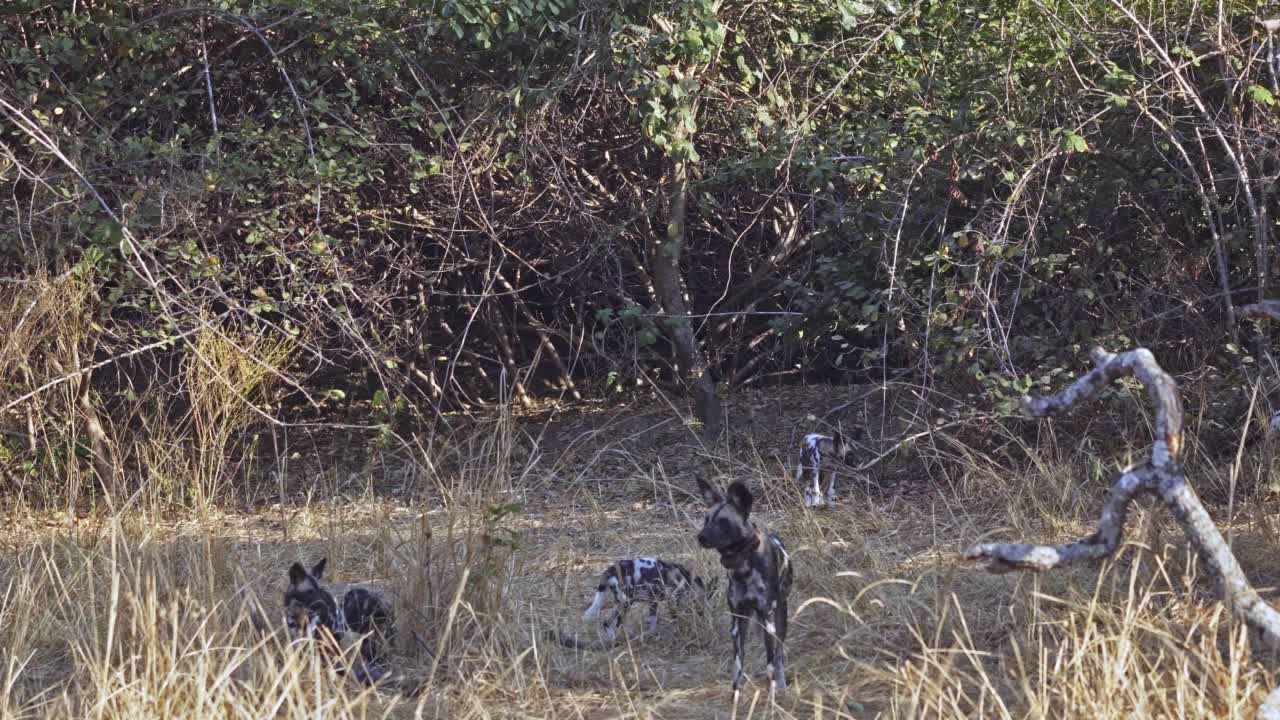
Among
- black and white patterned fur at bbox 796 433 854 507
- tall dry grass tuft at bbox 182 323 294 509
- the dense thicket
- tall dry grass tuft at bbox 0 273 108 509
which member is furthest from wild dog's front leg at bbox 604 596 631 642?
tall dry grass tuft at bbox 0 273 108 509

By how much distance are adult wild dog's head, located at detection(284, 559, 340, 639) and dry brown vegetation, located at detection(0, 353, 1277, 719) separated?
0.47 ft

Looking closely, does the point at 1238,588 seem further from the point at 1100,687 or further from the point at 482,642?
the point at 482,642

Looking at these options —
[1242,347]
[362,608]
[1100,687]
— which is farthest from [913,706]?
[1242,347]

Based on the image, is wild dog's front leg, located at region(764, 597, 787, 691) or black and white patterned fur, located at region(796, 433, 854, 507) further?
black and white patterned fur, located at region(796, 433, 854, 507)

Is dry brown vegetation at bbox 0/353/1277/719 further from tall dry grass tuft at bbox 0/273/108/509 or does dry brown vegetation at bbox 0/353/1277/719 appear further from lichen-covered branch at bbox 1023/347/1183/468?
lichen-covered branch at bbox 1023/347/1183/468

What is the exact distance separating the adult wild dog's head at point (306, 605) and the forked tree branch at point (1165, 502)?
7.33 ft

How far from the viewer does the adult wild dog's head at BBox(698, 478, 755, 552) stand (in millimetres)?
3744

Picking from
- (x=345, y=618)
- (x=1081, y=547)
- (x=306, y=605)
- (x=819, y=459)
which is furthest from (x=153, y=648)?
(x=819, y=459)

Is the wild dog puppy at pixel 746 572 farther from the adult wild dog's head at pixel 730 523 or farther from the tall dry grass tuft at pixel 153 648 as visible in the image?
the tall dry grass tuft at pixel 153 648

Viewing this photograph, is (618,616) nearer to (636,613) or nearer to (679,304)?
(636,613)

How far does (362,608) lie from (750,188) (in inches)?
178

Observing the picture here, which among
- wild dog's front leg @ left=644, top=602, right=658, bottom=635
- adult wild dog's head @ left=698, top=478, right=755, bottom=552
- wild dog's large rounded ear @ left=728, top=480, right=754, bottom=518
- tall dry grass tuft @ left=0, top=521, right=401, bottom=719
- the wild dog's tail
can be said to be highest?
wild dog's large rounded ear @ left=728, top=480, right=754, bottom=518

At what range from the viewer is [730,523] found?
377cm

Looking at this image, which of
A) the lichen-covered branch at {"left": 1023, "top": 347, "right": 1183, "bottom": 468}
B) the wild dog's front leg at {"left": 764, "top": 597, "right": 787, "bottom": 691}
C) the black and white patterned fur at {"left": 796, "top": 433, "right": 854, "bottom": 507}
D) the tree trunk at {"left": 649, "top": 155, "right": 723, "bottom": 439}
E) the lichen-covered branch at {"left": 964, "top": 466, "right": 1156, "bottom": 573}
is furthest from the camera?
the tree trunk at {"left": 649, "top": 155, "right": 723, "bottom": 439}
